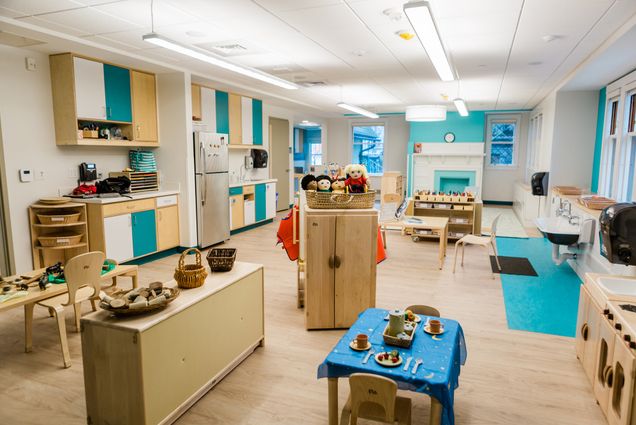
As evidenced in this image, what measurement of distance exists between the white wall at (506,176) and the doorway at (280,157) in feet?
20.2

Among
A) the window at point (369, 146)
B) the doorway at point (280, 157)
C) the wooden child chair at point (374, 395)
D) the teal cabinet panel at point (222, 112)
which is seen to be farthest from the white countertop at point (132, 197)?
the window at point (369, 146)

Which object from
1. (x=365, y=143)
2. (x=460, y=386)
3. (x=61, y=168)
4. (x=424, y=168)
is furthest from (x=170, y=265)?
(x=365, y=143)

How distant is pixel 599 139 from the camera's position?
279 inches

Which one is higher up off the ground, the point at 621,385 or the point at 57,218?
the point at 57,218

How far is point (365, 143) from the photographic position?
48.4ft

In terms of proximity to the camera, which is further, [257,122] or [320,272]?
[257,122]

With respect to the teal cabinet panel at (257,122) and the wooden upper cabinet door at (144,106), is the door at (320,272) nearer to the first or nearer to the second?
the wooden upper cabinet door at (144,106)

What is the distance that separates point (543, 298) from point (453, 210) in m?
2.99

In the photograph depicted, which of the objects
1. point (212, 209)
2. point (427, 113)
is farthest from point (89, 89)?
point (427, 113)

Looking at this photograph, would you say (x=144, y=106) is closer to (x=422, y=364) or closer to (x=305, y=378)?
(x=305, y=378)

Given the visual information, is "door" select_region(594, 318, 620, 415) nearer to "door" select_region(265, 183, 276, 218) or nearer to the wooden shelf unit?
the wooden shelf unit

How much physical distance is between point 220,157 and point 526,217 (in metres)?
6.93

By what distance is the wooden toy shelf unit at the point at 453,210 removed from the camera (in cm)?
741

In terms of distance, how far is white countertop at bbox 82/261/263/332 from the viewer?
7.49 feet
